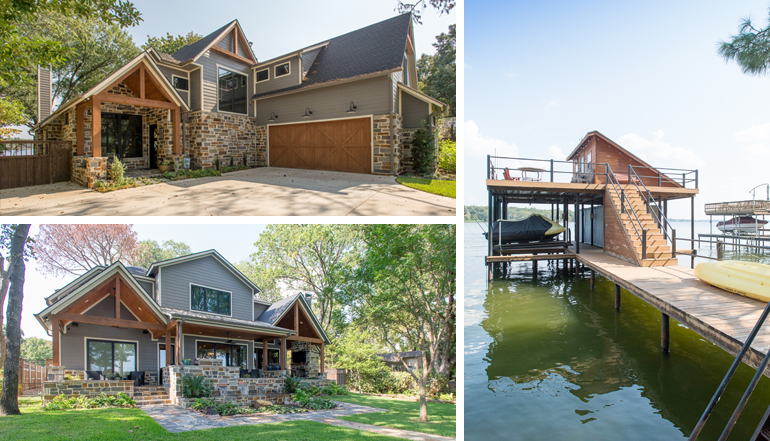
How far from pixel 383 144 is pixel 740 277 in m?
9.95

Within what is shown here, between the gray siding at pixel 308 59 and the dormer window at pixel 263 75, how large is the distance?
190 centimetres

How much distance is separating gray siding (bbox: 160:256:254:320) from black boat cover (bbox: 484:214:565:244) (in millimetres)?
10219

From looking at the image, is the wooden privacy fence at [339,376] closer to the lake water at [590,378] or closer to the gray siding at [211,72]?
the lake water at [590,378]

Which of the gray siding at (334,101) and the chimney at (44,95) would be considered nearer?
the gray siding at (334,101)

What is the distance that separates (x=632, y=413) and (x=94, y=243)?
21.1 m

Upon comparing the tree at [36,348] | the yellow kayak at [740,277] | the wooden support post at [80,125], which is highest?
the wooden support post at [80,125]

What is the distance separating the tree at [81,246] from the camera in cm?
1602

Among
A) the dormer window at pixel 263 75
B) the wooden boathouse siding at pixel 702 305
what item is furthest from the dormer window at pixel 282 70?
the wooden boathouse siding at pixel 702 305

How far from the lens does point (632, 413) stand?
5.61m

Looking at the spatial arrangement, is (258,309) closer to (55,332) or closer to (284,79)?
(55,332)

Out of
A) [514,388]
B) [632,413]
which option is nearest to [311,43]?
[514,388]

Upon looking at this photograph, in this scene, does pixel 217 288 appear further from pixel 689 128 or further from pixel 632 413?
pixel 689 128

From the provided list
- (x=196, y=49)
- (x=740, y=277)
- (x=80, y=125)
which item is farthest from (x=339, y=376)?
(x=196, y=49)

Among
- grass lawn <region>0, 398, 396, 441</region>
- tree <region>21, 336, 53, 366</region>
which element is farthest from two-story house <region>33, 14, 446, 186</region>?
tree <region>21, 336, 53, 366</region>
